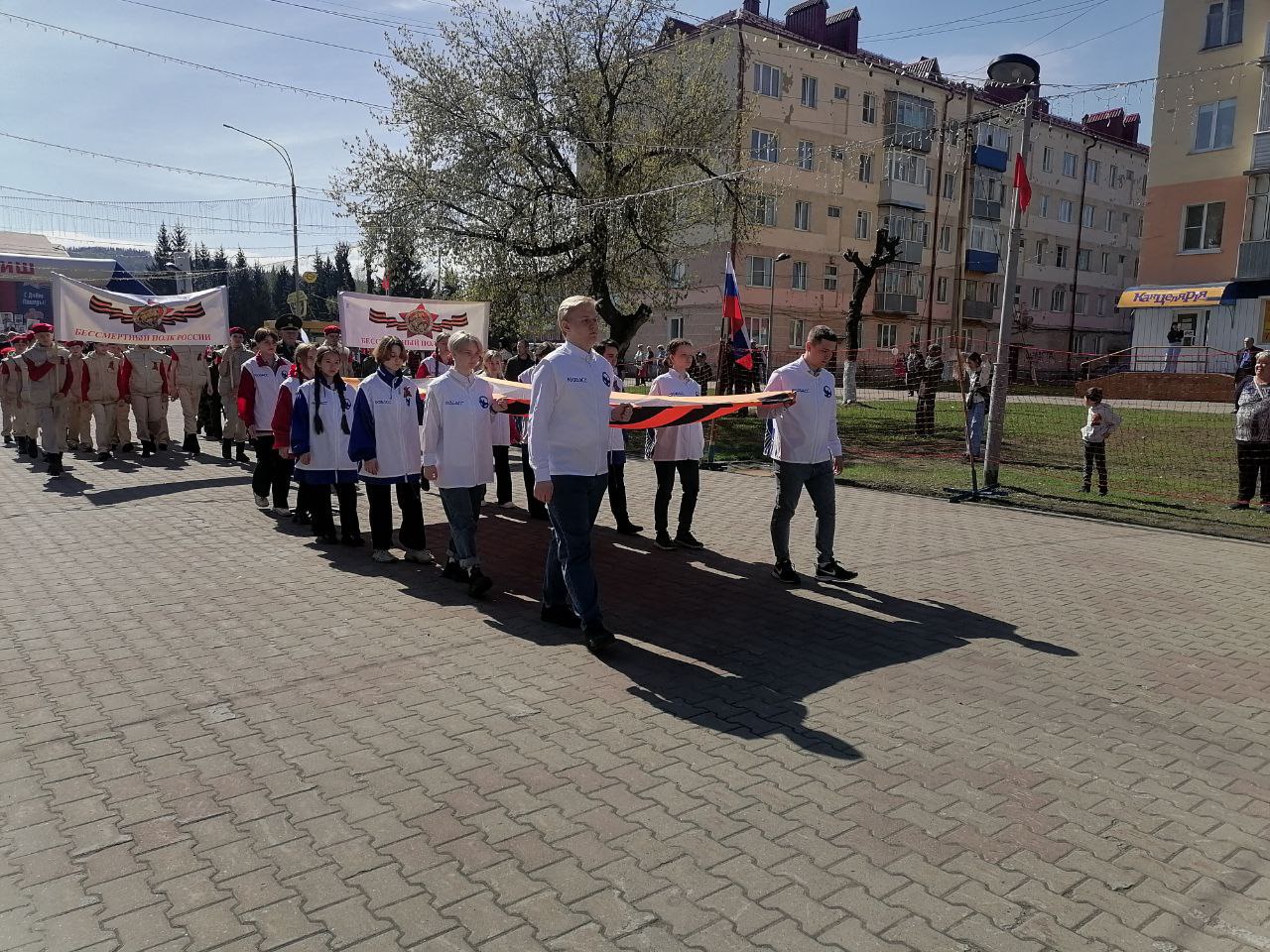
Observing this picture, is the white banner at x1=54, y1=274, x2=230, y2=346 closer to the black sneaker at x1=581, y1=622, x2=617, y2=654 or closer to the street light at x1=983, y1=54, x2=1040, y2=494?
the black sneaker at x1=581, y1=622, x2=617, y2=654

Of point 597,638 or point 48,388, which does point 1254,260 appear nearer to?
point 597,638

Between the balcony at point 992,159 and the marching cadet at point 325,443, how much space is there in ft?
172

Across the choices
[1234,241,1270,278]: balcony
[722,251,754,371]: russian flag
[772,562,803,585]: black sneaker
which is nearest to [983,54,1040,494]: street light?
[722,251,754,371]: russian flag

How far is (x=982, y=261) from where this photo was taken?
5447 cm

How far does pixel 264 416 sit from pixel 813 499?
7043mm

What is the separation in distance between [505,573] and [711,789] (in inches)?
166

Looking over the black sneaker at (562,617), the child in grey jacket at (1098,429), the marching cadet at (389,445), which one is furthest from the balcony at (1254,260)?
the black sneaker at (562,617)

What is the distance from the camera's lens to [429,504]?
11266 mm

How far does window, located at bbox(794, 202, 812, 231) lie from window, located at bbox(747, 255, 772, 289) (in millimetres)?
2798

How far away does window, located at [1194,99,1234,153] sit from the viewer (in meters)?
32.5

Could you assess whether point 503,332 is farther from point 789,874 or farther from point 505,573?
point 789,874

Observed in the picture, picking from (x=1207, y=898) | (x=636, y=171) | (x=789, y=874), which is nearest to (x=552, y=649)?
(x=789, y=874)

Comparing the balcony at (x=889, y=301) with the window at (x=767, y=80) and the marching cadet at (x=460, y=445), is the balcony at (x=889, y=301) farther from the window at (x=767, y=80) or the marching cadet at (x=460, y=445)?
the marching cadet at (x=460, y=445)

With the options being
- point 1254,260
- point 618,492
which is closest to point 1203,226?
point 1254,260
